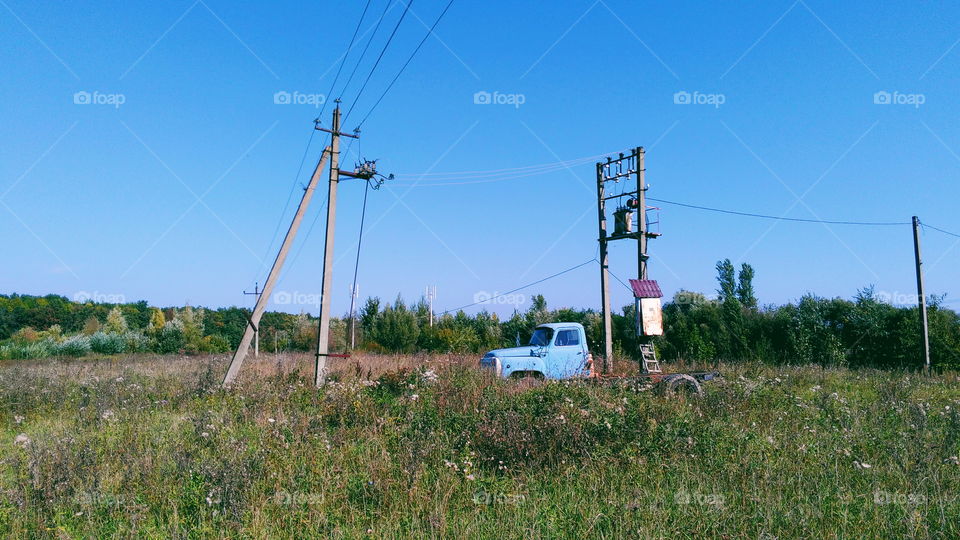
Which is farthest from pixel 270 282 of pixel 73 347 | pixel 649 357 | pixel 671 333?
pixel 73 347

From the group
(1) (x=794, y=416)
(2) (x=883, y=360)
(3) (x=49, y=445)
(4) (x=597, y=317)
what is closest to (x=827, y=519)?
(1) (x=794, y=416)

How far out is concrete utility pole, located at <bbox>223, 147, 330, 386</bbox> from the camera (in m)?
11.5

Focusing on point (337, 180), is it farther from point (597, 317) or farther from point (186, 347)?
point (186, 347)

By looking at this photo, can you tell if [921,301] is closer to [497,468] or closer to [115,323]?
[497,468]

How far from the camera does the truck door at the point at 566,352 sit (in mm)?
12430

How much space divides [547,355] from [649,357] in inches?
172

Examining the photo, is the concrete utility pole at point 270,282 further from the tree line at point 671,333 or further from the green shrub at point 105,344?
the green shrub at point 105,344

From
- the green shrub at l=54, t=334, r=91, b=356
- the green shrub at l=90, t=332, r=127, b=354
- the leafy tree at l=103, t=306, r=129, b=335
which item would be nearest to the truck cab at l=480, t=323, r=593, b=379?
the green shrub at l=54, t=334, r=91, b=356

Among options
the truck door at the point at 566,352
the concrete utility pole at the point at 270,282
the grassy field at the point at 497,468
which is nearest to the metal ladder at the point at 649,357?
the truck door at the point at 566,352

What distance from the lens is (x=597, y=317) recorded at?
86.4 feet

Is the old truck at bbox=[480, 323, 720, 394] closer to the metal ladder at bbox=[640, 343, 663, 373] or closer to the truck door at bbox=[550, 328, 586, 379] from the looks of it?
the truck door at bbox=[550, 328, 586, 379]

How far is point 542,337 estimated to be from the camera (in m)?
13.0

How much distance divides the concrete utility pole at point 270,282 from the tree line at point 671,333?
33cm

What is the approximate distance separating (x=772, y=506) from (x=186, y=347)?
36310 millimetres
